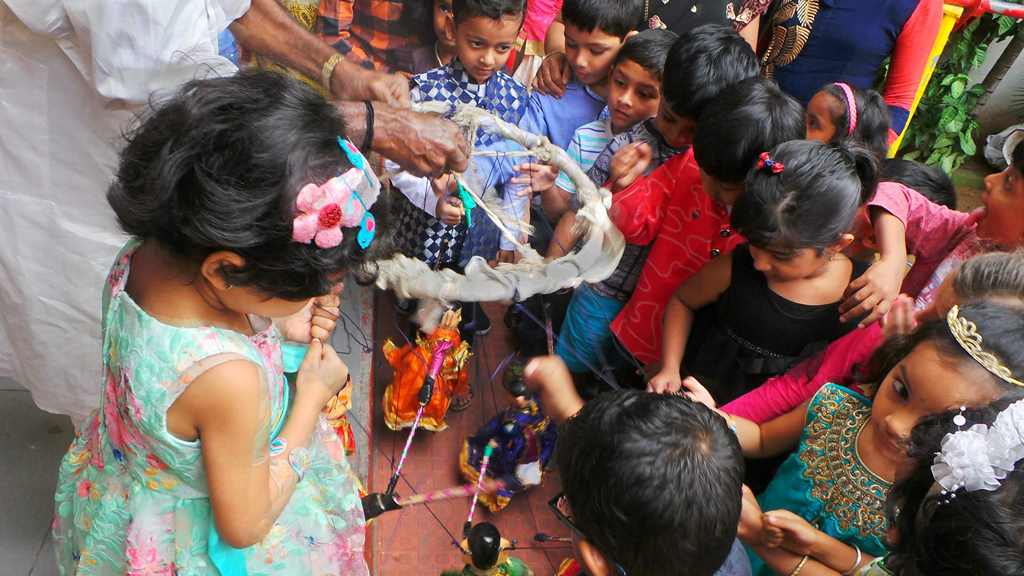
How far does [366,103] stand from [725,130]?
0.83 meters

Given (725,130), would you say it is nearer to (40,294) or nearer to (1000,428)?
(1000,428)

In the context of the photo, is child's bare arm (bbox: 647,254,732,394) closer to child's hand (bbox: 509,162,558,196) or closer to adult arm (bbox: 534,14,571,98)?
child's hand (bbox: 509,162,558,196)

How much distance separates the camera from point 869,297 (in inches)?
65.6

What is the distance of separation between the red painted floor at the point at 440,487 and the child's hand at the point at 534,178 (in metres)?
0.73

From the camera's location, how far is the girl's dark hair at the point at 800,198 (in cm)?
155

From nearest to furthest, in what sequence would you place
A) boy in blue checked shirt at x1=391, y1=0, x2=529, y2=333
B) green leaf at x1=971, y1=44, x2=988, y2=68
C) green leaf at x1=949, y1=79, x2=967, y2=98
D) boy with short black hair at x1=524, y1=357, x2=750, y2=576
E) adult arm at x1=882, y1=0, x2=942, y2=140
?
boy with short black hair at x1=524, y1=357, x2=750, y2=576, boy in blue checked shirt at x1=391, y1=0, x2=529, y2=333, adult arm at x1=882, y1=0, x2=942, y2=140, green leaf at x1=971, y1=44, x2=988, y2=68, green leaf at x1=949, y1=79, x2=967, y2=98

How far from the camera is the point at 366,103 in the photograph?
1522 millimetres

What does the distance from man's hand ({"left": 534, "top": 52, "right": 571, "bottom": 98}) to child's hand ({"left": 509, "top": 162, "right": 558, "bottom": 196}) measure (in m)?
0.74

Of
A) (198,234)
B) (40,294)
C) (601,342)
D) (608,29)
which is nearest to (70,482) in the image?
(40,294)

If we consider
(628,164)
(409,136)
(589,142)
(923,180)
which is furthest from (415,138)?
(923,180)

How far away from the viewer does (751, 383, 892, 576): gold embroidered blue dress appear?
1.40 meters

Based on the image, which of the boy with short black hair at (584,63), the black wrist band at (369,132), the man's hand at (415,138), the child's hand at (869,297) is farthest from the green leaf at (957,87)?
the black wrist band at (369,132)

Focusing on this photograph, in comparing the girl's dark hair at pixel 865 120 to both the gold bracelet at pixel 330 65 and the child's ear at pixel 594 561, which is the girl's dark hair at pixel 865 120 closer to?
the gold bracelet at pixel 330 65

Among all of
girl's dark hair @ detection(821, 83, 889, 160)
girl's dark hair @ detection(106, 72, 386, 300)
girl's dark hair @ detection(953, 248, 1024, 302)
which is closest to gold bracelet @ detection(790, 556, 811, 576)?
girl's dark hair @ detection(953, 248, 1024, 302)
